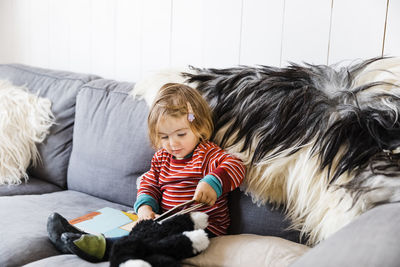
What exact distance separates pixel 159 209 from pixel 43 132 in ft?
2.51

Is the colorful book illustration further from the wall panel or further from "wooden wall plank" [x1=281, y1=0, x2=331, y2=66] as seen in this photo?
the wall panel

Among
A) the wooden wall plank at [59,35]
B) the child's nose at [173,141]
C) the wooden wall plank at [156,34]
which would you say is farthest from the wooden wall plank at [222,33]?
the wooden wall plank at [59,35]

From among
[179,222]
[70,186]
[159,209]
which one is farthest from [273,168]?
[70,186]

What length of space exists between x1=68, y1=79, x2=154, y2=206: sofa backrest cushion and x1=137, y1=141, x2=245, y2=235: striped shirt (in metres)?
0.13

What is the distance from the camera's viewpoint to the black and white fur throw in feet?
3.58

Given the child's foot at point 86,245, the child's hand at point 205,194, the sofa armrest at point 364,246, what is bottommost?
the child's foot at point 86,245

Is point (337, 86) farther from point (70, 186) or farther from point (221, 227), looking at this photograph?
point (70, 186)

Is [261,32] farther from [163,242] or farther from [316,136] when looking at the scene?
[163,242]

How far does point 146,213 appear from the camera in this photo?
1360 mm

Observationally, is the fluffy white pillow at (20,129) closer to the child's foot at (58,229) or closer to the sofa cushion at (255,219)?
the child's foot at (58,229)

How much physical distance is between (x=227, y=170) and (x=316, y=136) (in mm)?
267

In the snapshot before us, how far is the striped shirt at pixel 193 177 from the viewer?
1.29 metres

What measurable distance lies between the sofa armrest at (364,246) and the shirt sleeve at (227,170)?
0.46m

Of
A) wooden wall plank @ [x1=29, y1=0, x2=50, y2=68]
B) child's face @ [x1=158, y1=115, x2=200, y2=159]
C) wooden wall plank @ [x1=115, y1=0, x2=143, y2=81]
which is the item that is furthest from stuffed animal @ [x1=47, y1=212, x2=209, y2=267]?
wooden wall plank @ [x1=29, y1=0, x2=50, y2=68]
